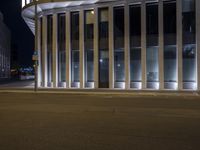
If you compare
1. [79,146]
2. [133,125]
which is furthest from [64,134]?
[133,125]

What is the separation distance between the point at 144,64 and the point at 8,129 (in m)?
Result: 20.9

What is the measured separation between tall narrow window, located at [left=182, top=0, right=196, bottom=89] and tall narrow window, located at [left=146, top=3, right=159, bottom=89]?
2.47 m

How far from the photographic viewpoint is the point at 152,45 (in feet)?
96.6

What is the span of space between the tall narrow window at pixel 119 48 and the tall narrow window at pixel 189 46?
5.67m

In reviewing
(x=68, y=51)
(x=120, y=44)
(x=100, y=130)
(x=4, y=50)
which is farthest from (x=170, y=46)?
(x=4, y=50)

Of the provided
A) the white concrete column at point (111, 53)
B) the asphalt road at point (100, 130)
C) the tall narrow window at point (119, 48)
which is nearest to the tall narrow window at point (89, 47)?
the white concrete column at point (111, 53)

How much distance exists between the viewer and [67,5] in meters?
32.8

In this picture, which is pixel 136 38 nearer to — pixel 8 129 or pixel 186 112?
pixel 186 112

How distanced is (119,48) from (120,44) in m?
0.38

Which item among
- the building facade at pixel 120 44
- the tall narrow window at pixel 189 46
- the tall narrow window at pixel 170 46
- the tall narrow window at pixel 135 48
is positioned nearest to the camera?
the tall narrow window at pixel 189 46

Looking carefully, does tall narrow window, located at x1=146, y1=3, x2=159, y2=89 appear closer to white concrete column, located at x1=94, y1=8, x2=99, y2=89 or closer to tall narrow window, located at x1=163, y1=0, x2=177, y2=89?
tall narrow window, located at x1=163, y1=0, x2=177, y2=89

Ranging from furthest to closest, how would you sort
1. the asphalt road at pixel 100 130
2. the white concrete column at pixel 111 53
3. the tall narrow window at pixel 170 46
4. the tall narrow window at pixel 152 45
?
the white concrete column at pixel 111 53
the tall narrow window at pixel 152 45
the tall narrow window at pixel 170 46
the asphalt road at pixel 100 130

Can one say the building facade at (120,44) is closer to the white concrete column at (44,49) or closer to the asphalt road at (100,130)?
the white concrete column at (44,49)

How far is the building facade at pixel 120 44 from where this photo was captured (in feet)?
92.4
